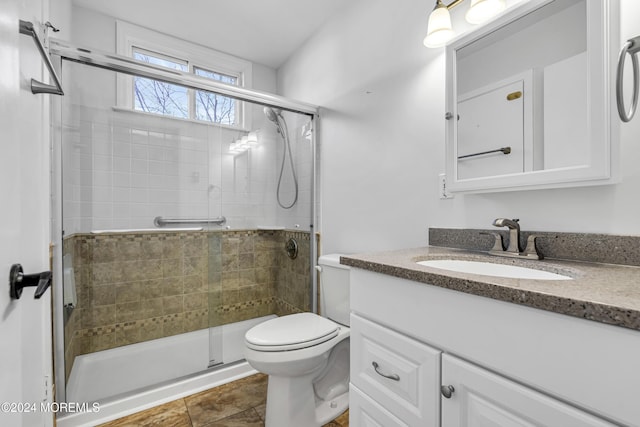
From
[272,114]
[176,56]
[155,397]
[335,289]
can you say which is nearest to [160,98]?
[176,56]

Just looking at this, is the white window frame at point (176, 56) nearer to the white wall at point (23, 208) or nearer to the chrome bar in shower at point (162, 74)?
the chrome bar in shower at point (162, 74)

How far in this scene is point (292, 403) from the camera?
4.36 feet

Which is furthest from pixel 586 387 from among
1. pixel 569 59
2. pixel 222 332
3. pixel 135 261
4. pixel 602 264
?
pixel 135 261

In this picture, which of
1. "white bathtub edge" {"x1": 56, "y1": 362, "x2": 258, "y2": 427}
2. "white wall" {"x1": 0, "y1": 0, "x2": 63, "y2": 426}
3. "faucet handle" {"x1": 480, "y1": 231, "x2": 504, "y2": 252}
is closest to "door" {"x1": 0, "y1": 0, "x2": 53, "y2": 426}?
"white wall" {"x1": 0, "y1": 0, "x2": 63, "y2": 426}

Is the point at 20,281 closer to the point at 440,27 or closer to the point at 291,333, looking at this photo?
the point at 291,333

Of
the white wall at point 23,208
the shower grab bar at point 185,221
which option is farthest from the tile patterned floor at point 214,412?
the shower grab bar at point 185,221

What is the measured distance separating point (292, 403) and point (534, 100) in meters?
1.57

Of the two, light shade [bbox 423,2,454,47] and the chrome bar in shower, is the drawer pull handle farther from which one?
the chrome bar in shower

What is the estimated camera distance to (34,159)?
1.11 m

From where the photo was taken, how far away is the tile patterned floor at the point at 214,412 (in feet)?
4.71

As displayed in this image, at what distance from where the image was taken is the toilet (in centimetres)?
129

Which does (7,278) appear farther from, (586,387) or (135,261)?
(135,261)

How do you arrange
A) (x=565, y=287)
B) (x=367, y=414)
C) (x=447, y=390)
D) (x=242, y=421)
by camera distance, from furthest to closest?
(x=242, y=421)
(x=367, y=414)
(x=447, y=390)
(x=565, y=287)

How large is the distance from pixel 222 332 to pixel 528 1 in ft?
7.74
